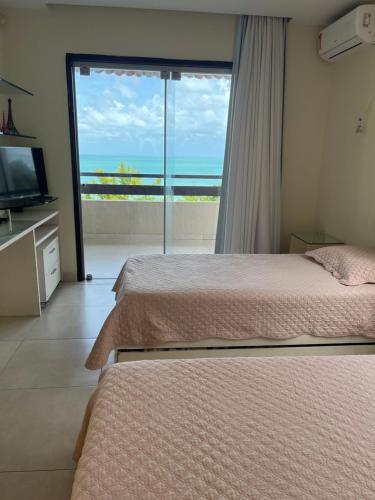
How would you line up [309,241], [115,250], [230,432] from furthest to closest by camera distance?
[115,250] < [309,241] < [230,432]

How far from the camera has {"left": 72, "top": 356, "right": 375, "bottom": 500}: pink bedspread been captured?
0.87m

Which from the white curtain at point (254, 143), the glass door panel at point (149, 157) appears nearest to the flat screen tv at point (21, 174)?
the glass door panel at point (149, 157)

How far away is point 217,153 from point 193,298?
213 cm

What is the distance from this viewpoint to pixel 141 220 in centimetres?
402

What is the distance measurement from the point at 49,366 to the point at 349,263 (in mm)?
2046

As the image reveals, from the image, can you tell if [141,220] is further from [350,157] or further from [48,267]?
[350,157]

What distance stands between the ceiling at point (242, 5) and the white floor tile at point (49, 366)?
8.95ft

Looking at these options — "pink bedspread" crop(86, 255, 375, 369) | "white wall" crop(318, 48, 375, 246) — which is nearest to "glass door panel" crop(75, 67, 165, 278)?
"white wall" crop(318, 48, 375, 246)

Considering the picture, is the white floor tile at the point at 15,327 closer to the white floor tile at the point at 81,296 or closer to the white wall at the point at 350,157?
the white floor tile at the point at 81,296

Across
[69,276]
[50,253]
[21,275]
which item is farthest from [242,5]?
[69,276]

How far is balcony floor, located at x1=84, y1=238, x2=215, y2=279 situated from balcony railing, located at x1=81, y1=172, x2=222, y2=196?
54 cm

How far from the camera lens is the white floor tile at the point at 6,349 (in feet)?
7.68

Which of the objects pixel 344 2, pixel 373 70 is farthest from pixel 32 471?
pixel 344 2

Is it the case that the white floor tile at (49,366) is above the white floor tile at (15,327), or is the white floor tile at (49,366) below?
below
